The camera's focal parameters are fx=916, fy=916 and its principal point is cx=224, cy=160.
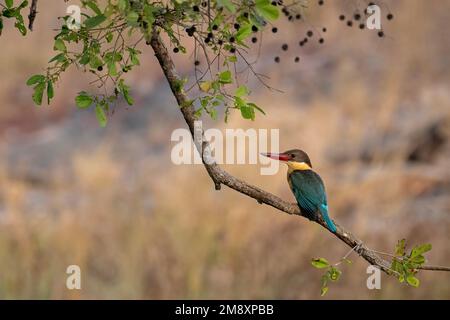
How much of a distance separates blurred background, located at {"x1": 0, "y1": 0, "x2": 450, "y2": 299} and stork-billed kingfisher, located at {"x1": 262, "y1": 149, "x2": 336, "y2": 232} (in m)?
2.62

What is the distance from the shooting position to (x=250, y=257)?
5457mm

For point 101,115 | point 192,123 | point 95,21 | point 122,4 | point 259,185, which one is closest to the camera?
point 122,4

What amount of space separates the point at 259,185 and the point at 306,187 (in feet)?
10.8

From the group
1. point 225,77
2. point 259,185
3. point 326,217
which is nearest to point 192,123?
point 225,77

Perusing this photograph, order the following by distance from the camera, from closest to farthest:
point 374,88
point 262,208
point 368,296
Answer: point 368,296, point 262,208, point 374,88

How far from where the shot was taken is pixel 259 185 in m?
5.83

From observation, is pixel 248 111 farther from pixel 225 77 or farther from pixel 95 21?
pixel 95 21

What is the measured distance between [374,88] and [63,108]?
10.2 feet

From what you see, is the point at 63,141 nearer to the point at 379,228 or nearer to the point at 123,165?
the point at 123,165

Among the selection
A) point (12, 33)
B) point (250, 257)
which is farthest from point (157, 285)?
point (12, 33)

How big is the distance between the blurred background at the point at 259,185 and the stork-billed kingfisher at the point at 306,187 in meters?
2.62

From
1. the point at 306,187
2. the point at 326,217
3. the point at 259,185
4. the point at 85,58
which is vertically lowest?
the point at 326,217

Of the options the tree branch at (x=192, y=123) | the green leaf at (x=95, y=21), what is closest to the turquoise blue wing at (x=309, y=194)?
the tree branch at (x=192, y=123)

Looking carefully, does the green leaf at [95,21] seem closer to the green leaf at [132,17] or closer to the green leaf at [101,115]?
the green leaf at [132,17]
